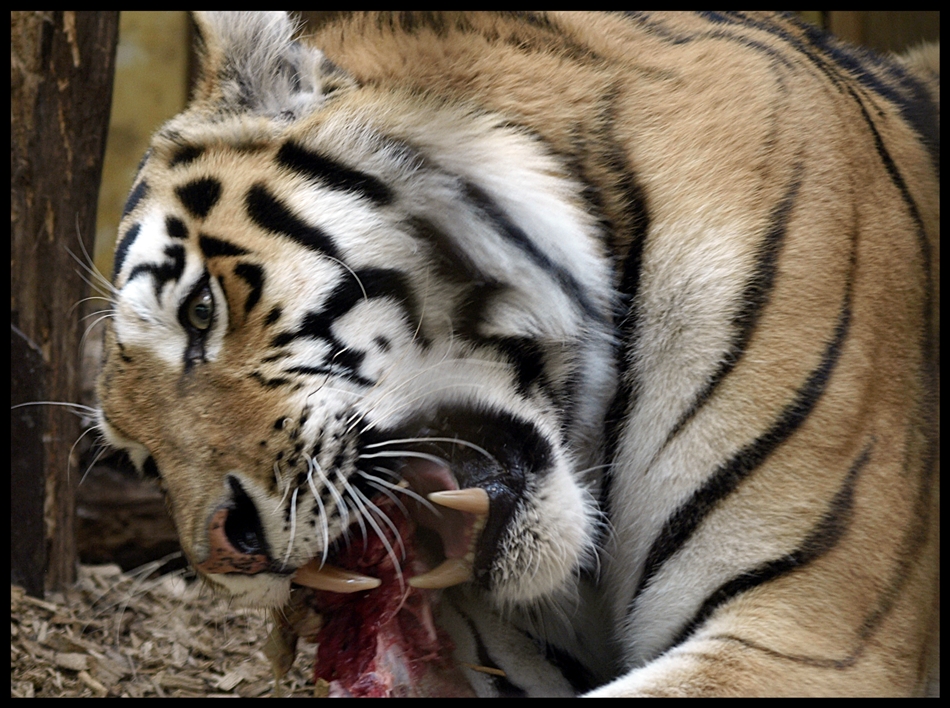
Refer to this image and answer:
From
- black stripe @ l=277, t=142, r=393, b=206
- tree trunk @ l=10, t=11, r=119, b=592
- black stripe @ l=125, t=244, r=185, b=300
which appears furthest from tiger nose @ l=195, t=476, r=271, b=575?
tree trunk @ l=10, t=11, r=119, b=592

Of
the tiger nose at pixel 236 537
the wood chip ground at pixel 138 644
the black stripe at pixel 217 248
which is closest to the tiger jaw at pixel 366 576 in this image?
the tiger nose at pixel 236 537

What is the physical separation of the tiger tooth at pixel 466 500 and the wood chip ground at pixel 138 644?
62cm

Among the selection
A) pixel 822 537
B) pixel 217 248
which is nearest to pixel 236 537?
pixel 217 248

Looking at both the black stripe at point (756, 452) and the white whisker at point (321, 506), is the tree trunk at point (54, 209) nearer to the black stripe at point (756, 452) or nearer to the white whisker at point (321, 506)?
the white whisker at point (321, 506)

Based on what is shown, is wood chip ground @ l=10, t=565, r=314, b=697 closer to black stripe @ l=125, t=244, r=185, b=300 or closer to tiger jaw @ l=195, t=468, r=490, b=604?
tiger jaw @ l=195, t=468, r=490, b=604

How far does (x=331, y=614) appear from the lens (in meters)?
1.37

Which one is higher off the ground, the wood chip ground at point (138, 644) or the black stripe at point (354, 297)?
the black stripe at point (354, 297)

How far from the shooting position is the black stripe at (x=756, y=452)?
3.97 feet

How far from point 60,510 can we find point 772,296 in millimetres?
1708

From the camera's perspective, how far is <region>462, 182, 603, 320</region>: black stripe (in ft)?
4.08

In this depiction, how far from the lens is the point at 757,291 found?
125 cm

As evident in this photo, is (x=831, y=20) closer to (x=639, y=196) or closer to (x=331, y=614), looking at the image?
(x=639, y=196)

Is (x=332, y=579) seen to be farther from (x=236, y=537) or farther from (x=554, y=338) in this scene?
(x=554, y=338)

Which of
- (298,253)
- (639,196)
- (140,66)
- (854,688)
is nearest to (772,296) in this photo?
(639,196)
